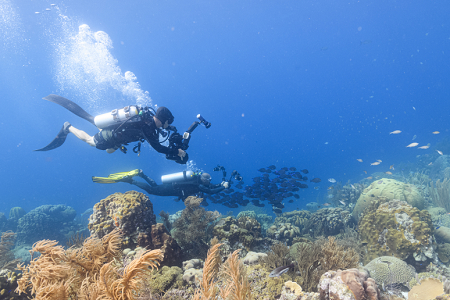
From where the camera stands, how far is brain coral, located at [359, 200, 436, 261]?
5.73 metres

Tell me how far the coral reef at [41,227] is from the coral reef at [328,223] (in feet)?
59.7

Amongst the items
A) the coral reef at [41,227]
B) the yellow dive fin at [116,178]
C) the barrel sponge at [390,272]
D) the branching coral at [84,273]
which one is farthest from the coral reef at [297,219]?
the coral reef at [41,227]

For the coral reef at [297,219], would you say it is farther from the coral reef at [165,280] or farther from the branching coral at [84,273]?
the branching coral at [84,273]

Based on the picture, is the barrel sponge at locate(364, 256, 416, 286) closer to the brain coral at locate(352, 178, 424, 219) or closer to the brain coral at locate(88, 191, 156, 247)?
the brain coral at locate(352, 178, 424, 219)

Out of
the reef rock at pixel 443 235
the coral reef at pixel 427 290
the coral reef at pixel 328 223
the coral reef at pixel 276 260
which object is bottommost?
the coral reef at pixel 427 290

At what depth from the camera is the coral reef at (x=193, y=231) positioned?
19.4 feet

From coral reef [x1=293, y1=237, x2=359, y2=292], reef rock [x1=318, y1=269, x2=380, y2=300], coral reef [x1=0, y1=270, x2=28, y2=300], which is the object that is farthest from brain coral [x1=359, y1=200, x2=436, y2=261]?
coral reef [x1=0, y1=270, x2=28, y2=300]

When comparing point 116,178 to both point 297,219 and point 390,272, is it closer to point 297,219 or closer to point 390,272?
point 390,272

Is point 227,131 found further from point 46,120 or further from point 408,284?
point 408,284

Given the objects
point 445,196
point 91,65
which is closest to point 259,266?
point 445,196

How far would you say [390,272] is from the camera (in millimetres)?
4547

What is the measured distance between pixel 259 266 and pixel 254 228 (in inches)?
89.4

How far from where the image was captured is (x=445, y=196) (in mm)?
11398

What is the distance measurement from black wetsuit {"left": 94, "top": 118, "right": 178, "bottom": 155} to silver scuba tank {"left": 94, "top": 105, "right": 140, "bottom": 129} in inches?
7.2
